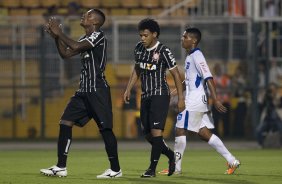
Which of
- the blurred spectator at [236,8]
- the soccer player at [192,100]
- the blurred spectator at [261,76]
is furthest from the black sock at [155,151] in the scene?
the blurred spectator at [236,8]

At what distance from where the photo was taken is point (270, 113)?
23.3m

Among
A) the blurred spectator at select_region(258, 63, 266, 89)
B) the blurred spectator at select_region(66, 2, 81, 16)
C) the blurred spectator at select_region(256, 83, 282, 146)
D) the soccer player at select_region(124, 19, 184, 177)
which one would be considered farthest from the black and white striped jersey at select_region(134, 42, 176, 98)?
the blurred spectator at select_region(66, 2, 81, 16)

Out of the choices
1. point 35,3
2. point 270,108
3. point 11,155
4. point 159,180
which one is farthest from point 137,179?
point 35,3

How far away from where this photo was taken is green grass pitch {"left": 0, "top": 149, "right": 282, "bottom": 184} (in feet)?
41.2

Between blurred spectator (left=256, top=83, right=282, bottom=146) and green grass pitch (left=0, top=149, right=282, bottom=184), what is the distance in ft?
5.10

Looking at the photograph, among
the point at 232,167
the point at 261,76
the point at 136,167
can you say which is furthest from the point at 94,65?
the point at 261,76

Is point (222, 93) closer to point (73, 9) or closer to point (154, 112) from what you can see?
point (73, 9)

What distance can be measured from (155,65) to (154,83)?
0.24m

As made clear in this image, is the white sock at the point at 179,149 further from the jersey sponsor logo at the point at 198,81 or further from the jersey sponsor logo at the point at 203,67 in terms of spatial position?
the jersey sponsor logo at the point at 203,67

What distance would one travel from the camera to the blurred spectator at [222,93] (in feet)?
84.9

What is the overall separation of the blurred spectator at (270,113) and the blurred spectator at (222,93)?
35.5 inches

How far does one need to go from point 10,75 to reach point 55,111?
1.50 m

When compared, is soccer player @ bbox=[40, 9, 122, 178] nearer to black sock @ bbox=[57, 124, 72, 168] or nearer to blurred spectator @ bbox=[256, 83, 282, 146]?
black sock @ bbox=[57, 124, 72, 168]

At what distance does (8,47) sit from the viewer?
25688mm
